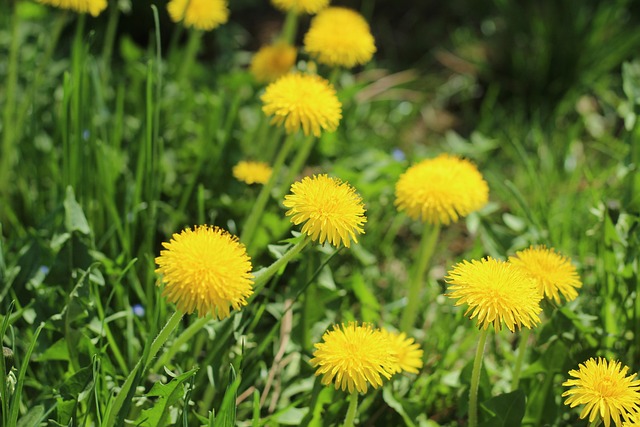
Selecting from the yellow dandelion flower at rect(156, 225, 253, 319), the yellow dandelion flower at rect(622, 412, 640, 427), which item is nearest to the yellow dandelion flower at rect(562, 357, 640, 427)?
the yellow dandelion flower at rect(622, 412, 640, 427)

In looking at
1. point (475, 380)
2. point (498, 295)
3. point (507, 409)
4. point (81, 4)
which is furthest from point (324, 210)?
point (81, 4)

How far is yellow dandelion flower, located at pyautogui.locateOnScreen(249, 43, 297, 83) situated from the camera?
247 centimetres

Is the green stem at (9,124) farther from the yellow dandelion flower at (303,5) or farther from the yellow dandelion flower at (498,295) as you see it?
the yellow dandelion flower at (498,295)

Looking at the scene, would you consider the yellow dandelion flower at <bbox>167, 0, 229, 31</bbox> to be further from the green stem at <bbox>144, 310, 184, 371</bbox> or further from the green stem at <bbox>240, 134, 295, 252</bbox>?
the green stem at <bbox>144, 310, 184, 371</bbox>

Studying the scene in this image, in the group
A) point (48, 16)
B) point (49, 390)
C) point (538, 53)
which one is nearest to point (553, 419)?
point (49, 390)

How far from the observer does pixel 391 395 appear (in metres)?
1.77

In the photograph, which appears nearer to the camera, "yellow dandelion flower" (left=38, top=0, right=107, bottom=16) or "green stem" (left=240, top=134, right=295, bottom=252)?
"green stem" (left=240, top=134, right=295, bottom=252)

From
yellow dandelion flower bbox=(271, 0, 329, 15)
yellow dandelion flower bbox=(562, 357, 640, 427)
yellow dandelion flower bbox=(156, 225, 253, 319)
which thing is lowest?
yellow dandelion flower bbox=(562, 357, 640, 427)

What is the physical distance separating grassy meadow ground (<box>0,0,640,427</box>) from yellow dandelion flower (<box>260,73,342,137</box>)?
0.37 feet

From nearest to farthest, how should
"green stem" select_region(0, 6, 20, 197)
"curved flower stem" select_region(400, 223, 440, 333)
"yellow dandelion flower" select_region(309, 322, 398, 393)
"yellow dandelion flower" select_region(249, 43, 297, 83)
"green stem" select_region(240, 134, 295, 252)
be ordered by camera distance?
"yellow dandelion flower" select_region(309, 322, 398, 393) < "green stem" select_region(240, 134, 295, 252) < "curved flower stem" select_region(400, 223, 440, 333) < "green stem" select_region(0, 6, 20, 197) < "yellow dandelion flower" select_region(249, 43, 297, 83)

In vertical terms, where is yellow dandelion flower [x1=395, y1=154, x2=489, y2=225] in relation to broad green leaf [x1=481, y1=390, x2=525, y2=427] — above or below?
above

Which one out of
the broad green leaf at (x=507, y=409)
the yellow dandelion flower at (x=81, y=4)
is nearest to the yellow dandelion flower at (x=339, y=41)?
the yellow dandelion flower at (x=81, y=4)

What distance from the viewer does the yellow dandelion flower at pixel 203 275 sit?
4.19ft

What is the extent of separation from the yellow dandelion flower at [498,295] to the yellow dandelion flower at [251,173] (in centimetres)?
84
